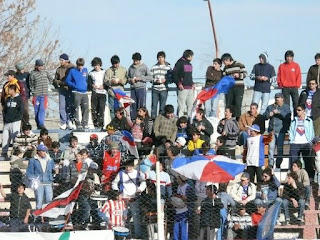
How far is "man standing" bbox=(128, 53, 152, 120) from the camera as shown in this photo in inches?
1088

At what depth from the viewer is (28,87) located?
27.8 metres

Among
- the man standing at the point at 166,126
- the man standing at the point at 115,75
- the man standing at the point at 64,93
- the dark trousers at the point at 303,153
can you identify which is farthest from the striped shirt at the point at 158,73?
the dark trousers at the point at 303,153

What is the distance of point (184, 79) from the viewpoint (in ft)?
90.7

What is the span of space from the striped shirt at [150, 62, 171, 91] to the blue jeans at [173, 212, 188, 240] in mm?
5443

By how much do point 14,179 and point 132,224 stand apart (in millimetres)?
2306

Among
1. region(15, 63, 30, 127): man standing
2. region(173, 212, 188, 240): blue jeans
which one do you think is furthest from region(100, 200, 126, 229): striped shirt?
region(15, 63, 30, 127): man standing

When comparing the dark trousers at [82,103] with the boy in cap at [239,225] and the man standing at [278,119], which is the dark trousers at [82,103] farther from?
the boy in cap at [239,225]

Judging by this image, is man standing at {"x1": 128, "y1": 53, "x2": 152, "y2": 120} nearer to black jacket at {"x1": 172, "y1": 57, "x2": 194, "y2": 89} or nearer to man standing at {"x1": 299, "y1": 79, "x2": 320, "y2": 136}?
black jacket at {"x1": 172, "y1": 57, "x2": 194, "y2": 89}

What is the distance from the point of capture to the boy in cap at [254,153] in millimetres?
24641

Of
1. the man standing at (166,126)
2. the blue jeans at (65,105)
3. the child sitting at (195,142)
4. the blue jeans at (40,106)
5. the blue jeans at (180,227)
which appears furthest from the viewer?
the blue jeans at (65,105)

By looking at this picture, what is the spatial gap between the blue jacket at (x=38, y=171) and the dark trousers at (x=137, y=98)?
179 inches

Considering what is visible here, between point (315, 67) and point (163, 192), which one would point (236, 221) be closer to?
point (163, 192)

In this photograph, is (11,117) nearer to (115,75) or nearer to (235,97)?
(115,75)

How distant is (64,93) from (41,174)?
483 cm
